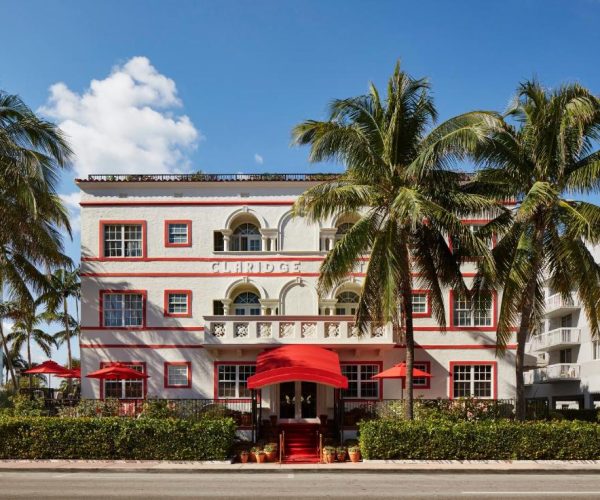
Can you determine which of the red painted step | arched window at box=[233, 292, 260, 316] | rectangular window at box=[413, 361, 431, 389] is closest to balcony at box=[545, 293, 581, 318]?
rectangular window at box=[413, 361, 431, 389]

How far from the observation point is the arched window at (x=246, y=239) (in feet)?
107

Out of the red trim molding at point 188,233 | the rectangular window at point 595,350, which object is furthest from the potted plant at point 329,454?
the rectangular window at point 595,350

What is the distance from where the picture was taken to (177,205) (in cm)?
3209

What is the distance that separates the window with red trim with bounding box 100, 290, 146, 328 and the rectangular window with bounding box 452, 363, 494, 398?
14.7 m

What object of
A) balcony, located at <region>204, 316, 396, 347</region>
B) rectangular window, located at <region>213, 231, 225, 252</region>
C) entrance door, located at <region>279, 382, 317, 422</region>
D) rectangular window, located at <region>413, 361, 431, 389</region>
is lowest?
entrance door, located at <region>279, 382, 317, 422</region>

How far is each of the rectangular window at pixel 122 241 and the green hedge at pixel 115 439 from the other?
10793 millimetres

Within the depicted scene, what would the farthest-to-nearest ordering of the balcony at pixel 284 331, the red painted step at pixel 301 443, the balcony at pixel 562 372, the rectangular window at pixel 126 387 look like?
the balcony at pixel 562 372, the rectangular window at pixel 126 387, the balcony at pixel 284 331, the red painted step at pixel 301 443

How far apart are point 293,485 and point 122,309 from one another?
16057mm

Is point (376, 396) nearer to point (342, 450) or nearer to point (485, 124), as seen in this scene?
point (342, 450)

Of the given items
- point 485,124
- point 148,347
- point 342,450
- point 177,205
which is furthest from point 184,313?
point 485,124

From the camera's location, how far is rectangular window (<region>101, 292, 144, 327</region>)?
31.6 metres

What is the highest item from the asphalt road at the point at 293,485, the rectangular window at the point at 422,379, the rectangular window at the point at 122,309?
the rectangular window at the point at 122,309

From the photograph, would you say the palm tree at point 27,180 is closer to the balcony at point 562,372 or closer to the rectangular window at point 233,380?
the rectangular window at point 233,380

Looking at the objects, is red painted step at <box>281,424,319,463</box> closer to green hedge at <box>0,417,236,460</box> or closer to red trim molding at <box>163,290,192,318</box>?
green hedge at <box>0,417,236,460</box>
